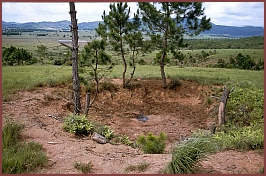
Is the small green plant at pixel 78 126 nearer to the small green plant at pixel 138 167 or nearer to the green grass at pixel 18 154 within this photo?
the green grass at pixel 18 154

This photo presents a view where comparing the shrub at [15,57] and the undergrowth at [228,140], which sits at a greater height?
the shrub at [15,57]

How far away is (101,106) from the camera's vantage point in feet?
38.2

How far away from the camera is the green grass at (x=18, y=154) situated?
13.5ft

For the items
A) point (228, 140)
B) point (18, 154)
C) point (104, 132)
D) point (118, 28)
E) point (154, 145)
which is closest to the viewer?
point (18, 154)

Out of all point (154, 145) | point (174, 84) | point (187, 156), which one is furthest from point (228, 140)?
point (174, 84)

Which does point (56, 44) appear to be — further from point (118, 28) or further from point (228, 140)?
point (228, 140)

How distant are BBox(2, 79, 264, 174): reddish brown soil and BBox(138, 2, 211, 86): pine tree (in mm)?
2254

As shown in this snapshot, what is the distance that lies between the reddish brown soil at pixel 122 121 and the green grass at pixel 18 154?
0.61ft

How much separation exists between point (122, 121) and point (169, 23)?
5.31 meters

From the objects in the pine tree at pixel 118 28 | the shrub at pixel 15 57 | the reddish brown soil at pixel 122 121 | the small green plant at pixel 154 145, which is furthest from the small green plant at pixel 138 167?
the shrub at pixel 15 57

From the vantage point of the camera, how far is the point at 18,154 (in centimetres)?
446

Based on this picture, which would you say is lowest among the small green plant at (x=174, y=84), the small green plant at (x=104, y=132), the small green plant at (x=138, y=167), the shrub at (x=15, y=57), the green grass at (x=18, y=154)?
the small green plant at (x=104, y=132)

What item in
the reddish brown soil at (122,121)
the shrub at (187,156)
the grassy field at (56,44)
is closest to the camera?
the shrub at (187,156)

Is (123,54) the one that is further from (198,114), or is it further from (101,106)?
(198,114)
